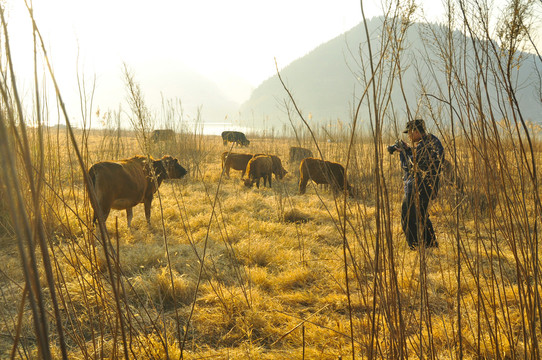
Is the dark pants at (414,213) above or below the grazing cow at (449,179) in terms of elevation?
below

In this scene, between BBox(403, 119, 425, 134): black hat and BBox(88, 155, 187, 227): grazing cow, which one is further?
BBox(88, 155, 187, 227): grazing cow

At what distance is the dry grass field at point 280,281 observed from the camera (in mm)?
1040

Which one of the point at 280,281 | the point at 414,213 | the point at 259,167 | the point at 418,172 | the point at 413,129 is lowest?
the point at 280,281

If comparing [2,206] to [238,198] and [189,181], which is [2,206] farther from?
[189,181]

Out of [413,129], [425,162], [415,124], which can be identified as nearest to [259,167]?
[425,162]

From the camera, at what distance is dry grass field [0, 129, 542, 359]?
40.9 inches

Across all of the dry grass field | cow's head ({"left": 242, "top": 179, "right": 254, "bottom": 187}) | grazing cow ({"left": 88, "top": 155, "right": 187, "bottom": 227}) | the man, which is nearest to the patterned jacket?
the man

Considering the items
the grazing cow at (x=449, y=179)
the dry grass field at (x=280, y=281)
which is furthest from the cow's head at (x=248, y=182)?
the grazing cow at (x=449, y=179)

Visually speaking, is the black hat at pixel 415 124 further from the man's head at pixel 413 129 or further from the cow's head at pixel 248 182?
the cow's head at pixel 248 182

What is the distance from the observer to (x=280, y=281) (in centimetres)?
298

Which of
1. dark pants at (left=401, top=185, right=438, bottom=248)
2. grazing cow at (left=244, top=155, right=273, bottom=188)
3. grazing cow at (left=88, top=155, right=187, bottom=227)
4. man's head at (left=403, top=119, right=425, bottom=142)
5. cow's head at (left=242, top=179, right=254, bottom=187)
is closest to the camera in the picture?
man's head at (left=403, top=119, right=425, bottom=142)

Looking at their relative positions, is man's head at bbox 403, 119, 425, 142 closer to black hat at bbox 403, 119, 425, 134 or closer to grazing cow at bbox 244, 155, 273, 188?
black hat at bbox 403, 119, 425, 134

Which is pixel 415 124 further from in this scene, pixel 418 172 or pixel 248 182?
pixel 248 182

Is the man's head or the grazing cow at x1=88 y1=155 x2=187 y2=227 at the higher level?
the man's head
